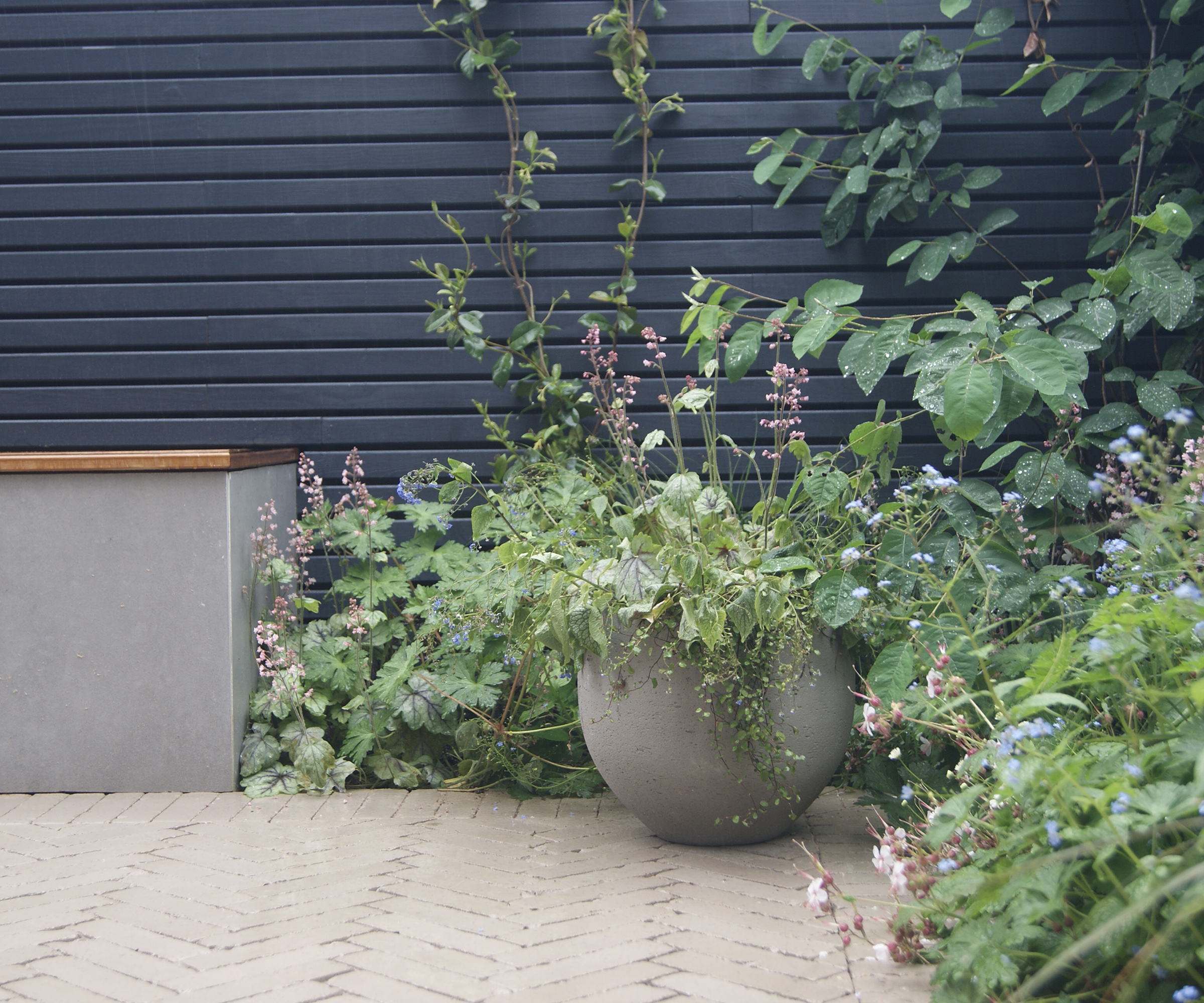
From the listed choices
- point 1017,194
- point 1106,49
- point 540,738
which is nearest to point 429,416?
point 540,738

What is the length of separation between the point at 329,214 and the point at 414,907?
266cm

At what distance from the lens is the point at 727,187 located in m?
3.55

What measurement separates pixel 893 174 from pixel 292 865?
9.83 feet

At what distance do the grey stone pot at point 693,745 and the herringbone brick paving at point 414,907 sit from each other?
103 mm

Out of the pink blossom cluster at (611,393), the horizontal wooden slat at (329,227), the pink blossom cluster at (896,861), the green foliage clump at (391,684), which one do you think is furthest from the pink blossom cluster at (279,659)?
the pink blossom cluster at (896,861)

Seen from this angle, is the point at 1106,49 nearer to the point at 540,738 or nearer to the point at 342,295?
the point at 342,295

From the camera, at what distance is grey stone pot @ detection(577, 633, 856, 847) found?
2225mm

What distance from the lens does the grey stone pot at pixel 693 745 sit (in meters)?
2.22

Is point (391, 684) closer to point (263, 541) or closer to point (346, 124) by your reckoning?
point (263, 541)

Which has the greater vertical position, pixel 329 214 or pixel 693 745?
pixel 329 214

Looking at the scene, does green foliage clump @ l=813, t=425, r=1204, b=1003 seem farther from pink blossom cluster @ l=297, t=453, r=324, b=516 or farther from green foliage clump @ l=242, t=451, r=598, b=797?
→ pink blossom cluster @ l=297, t=453, r=324, b=516

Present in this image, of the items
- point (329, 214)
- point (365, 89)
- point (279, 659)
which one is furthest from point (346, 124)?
point (279, 659)

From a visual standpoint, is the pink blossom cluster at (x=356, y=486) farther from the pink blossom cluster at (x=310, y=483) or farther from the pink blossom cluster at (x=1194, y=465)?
the pink blossom cluster at (x=1194, y=465)

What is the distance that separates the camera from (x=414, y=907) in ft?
6.61
